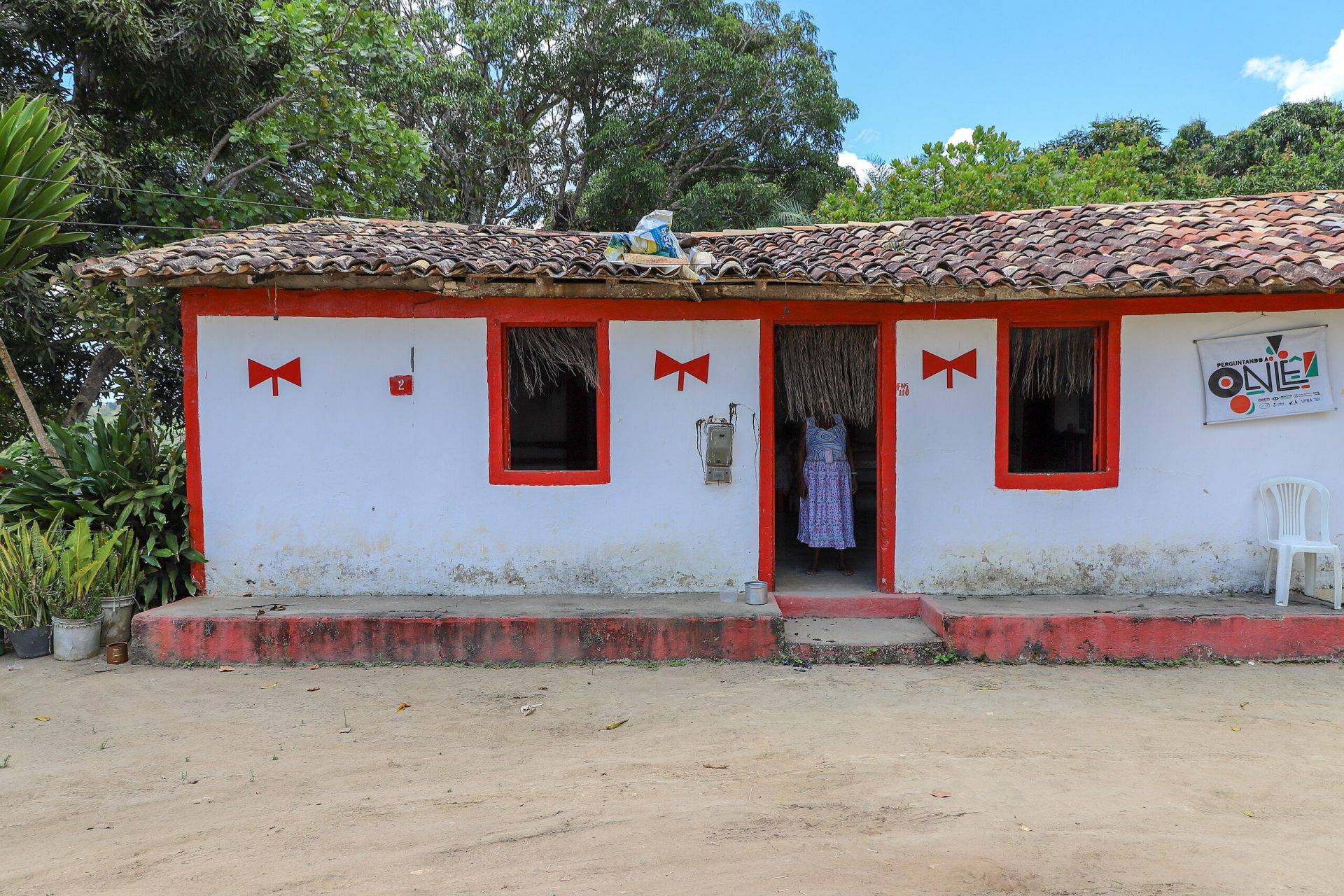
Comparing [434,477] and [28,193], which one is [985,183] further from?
[28,193]

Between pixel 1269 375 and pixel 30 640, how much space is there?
9.46 metres

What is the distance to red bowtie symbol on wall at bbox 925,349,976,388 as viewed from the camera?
694 cm

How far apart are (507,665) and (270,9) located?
858cm

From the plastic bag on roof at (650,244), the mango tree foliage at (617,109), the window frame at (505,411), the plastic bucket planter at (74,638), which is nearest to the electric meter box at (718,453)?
the window frame at (505,411)

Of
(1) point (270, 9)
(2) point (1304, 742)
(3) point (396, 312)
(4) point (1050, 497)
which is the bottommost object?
(2) point (1304, 742)

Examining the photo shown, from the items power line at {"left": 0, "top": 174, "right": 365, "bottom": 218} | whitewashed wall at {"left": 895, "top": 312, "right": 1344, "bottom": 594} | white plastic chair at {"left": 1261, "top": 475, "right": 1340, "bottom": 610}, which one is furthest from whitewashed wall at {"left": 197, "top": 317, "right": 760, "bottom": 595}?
white plastic chair at {"left": 1261, "top": 475, "right": 1340, "bottom": 610}

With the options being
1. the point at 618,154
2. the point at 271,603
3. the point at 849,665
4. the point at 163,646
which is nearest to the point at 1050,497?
the point at 849,665

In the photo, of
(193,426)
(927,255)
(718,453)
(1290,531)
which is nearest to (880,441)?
A: (718,453)

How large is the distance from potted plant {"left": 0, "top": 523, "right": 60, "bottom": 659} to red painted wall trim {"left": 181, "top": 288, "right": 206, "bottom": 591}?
93 centimetres

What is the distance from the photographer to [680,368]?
273 inches

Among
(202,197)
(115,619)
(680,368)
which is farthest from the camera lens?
(202,197)

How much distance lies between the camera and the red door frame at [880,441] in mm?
6949

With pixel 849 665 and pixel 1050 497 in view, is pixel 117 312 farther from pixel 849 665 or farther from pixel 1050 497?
pixel 1050 497

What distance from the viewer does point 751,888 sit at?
322 cm
